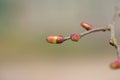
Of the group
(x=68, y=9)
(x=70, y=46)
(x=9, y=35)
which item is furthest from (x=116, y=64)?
(x=68, y=9)

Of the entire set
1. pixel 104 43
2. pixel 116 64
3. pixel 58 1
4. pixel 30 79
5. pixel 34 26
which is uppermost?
pixel 58 1

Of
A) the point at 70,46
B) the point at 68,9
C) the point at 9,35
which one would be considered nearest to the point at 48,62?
the point at 70,46

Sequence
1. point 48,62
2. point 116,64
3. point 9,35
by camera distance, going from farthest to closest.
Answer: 1. point 9,35
2. point 48,62
3. point 116,64

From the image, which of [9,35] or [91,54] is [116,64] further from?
[9,35]

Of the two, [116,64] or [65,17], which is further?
[65,17]

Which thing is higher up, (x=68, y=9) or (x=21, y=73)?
(x=68, y=9)

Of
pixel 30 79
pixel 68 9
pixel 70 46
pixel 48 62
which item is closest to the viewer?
pixel 30 79

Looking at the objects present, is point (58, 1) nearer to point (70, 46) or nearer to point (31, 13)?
point (31, 13)
